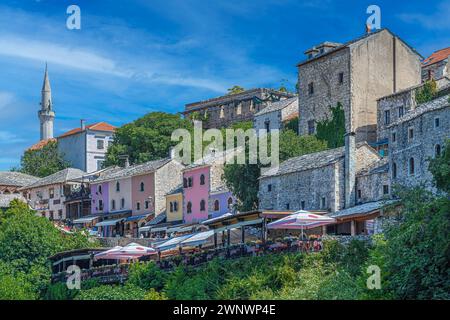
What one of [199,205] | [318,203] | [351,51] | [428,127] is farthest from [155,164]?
[428,127]

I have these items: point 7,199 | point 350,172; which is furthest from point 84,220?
point 350,172

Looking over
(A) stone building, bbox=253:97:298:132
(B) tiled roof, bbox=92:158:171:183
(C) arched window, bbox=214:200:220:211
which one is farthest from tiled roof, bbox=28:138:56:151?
(C) arched window, bbox=214:200:220:211

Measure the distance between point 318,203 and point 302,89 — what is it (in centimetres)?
2038

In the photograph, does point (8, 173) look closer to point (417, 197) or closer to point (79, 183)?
point (79, 183)

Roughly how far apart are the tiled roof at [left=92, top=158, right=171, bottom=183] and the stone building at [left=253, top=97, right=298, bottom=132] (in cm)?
990

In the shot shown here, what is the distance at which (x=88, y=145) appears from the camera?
350 ft

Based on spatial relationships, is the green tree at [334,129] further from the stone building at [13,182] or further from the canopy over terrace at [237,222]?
the stone building at [13,182]

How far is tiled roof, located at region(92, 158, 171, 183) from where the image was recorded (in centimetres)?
8050

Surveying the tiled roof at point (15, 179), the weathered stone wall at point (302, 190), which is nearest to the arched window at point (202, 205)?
the weathered stone wall at point (302, 190)

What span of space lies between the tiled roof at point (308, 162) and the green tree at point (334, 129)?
829cm

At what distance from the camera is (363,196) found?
185 feet

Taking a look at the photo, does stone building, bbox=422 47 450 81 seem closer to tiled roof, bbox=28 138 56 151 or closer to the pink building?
the pink building
